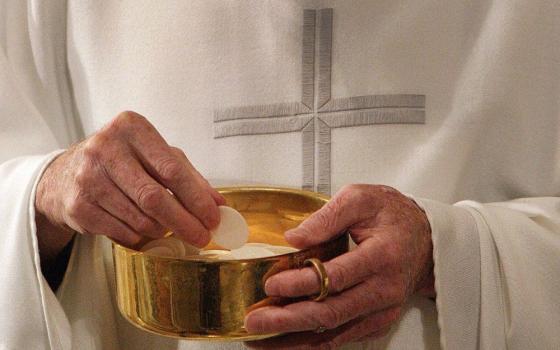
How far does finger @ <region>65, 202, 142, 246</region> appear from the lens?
1.42 m

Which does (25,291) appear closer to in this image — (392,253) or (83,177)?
(83,177)

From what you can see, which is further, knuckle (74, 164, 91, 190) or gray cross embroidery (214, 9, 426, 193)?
gray cross embroidery (214, 9, 426, 193)

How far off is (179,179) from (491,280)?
0.61m

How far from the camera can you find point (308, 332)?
1.43 m

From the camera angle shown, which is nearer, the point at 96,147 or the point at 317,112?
the point at 96,147

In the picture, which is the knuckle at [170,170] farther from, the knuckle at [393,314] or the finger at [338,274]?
the knuckle at [393,314]

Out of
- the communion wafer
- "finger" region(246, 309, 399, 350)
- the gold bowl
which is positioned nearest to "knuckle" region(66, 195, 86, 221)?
the gold bowl

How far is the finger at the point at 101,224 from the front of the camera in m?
1.42

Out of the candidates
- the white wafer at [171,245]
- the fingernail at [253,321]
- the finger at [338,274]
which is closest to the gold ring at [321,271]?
the finger at [338,274]

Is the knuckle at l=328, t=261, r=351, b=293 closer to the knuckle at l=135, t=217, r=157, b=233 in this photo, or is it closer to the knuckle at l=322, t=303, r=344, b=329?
the knuckle at l=322, t=303, r=344, b=329

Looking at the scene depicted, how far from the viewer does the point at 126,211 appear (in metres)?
1.40

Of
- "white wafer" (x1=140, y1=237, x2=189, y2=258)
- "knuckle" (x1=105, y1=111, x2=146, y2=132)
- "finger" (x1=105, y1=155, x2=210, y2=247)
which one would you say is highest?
"knuckle" (x1=105, y1=111, x2=146, y2=132)

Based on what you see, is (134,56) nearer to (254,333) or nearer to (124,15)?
(124,15)

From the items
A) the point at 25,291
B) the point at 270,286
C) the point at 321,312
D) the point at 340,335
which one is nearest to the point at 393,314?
the point at 340,335
